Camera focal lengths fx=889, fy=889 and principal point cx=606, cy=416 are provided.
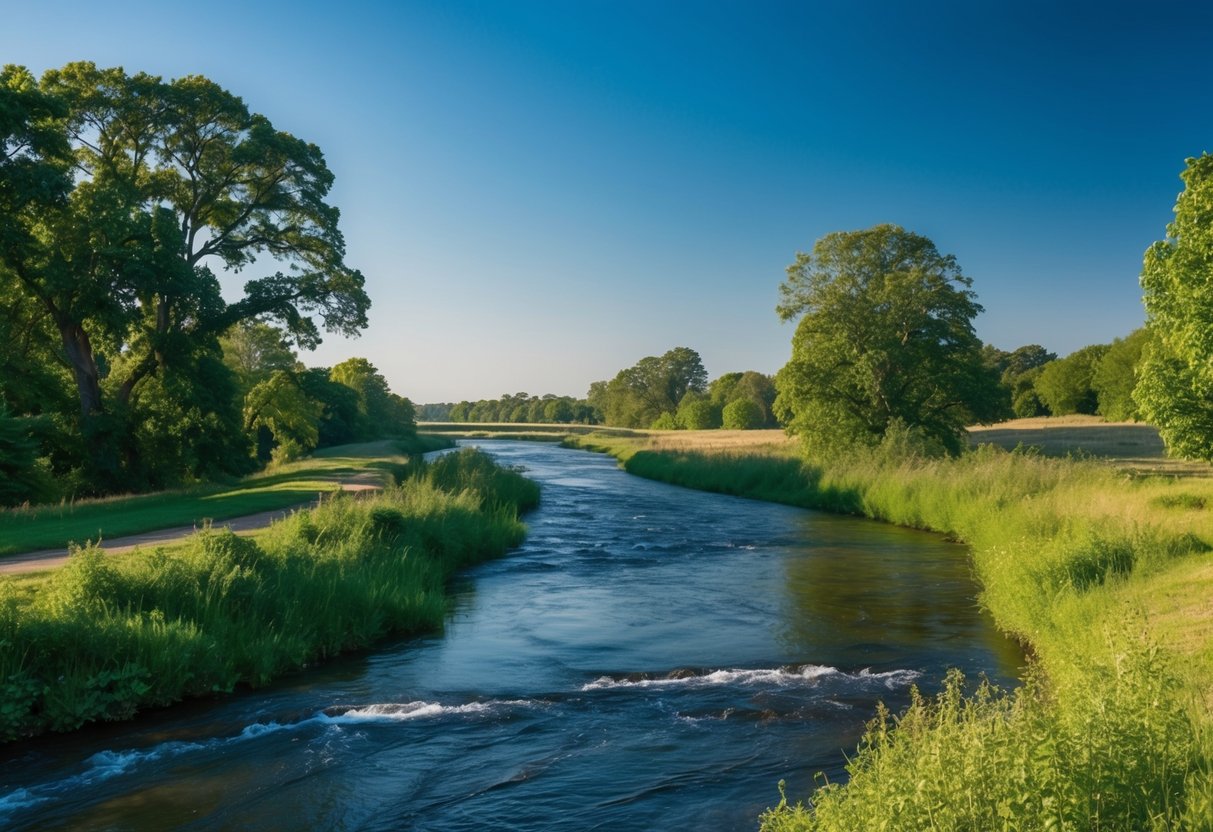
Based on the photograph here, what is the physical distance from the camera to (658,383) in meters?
154

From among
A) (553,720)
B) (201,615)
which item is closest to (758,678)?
(553,720)

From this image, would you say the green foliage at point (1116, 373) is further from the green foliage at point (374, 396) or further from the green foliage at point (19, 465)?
the green foliage at point (19, 465)

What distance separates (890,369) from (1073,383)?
6153cm

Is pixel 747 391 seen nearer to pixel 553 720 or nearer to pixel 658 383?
pixel 658 383

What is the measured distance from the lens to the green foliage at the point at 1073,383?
292 ft

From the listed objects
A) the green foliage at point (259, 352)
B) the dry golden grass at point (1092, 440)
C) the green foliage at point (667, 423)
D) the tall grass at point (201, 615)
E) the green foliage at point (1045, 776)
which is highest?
the green foliage at point (259, 352)

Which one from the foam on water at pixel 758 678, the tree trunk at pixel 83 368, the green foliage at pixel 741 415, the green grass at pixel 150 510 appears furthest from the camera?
the green foliage at pixel 741 415

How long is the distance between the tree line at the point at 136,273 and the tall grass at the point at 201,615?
15.9m

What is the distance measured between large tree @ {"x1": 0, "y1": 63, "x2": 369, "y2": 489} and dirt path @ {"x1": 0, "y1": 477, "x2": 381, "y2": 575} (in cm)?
1177

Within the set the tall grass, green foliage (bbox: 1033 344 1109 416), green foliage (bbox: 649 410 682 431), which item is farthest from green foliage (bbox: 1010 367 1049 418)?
the tall grass

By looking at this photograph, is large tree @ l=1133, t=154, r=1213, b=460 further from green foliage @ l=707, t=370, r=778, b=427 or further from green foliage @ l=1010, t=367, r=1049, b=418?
green foliage @ l=707, t=370, r=778, b=427

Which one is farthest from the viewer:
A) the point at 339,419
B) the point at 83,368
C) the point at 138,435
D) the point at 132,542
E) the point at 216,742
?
the point at 339,419

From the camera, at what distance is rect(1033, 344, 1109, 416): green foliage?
88875 mm

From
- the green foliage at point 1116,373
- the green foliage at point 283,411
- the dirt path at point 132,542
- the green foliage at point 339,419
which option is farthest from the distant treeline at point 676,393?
the dirt path at point 132,542
